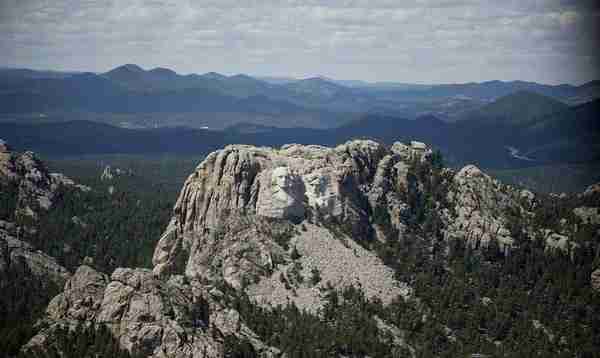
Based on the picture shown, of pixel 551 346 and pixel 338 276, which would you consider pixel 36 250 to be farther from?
pixel 551 346

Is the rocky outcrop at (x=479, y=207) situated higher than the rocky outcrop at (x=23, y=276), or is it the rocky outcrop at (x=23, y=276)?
the rocky outcrop at (x=479, y=207)

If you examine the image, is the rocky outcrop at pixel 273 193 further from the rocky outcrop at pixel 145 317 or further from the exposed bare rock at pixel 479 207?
the rocky outcrop at pixel 145 317

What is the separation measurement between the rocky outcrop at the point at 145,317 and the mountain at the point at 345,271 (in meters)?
0.22

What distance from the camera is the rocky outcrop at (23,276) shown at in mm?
126500

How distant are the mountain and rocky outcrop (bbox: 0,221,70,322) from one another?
77.5ft

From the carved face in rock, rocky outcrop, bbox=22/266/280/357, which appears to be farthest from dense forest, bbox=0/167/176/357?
rocky outcrop, bbox=22/266/280/357

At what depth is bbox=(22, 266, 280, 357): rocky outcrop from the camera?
288 ft

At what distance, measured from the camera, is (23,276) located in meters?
142

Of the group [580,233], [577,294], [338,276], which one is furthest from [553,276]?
[338,276]

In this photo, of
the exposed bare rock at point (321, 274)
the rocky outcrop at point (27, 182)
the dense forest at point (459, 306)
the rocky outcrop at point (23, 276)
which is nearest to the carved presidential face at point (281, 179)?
the exposed bare rock at point (321, 274)

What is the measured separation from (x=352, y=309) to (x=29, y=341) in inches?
1889

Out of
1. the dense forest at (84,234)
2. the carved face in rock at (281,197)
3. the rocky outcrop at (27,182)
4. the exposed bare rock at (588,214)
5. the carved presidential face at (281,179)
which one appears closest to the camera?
the carved face in rock at (281,197)

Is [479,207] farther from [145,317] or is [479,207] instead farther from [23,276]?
[23,276]

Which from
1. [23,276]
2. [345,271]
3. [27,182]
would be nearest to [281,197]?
[345,271]
